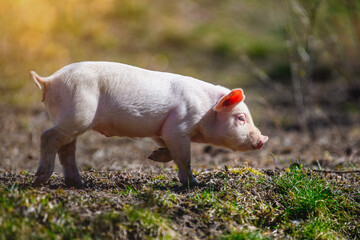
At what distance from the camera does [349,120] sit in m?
9.20

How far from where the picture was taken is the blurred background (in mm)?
6785

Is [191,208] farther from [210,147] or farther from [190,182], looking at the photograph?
[210,147]

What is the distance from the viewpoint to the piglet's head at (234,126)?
4.11 m

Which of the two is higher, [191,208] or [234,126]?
[234,126]

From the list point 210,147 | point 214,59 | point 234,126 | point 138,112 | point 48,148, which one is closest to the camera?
point 48,148

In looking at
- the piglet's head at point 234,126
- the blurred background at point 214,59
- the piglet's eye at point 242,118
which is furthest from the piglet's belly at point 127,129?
the blurred background at point 214,59

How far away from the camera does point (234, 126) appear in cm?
422

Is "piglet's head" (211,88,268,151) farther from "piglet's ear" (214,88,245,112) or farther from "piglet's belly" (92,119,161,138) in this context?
"piglet's belly" (92,119,161,138)

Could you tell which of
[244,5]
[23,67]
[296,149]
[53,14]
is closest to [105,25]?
[53,14]

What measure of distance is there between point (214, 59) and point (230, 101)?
933 centimetres

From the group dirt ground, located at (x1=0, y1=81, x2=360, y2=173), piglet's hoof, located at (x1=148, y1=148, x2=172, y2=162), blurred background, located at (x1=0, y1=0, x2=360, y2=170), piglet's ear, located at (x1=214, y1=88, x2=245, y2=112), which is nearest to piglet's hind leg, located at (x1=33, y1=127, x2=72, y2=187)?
piglet's hoof, located at (x1=148, y1=148, x2=172, y2=162)

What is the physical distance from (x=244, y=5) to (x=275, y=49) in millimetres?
4157

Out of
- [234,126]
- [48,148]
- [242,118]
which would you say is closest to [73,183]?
[48,148]

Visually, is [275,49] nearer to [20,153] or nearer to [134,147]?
[134,147]
